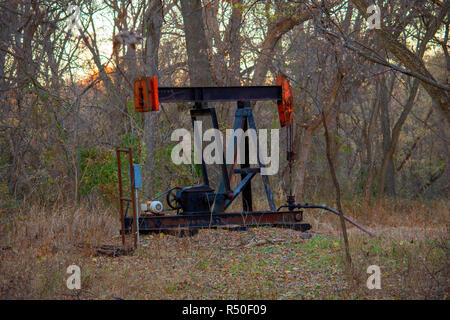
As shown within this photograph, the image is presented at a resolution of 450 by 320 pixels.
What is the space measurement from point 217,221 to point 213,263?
2579 mm

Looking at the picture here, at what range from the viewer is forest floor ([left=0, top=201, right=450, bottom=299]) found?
6672mm

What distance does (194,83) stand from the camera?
1548 cm

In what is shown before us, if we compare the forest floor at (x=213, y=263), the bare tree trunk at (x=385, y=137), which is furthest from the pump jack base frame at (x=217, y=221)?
the bare tree trunk at (x=385, y=137)

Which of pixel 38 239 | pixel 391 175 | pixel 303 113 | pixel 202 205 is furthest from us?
pixel 391 175

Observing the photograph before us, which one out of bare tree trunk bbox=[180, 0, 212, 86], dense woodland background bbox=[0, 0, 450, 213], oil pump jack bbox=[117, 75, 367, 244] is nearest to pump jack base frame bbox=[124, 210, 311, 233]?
oil pump jack bbox=[117, 75, 367, 244]

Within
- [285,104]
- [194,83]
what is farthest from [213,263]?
[194,83]

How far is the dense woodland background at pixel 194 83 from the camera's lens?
1140cm

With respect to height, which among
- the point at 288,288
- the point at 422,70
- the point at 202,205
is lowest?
the point at 288,288

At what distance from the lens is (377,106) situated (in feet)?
64.2

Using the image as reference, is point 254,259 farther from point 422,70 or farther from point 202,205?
point 422,70

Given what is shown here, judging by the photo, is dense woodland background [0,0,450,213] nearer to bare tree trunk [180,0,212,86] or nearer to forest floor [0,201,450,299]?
bare tree trunk [180,0,212,86]

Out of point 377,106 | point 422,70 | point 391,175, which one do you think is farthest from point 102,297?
point 391,175

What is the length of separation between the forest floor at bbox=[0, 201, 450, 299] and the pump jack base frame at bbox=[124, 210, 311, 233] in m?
0.27

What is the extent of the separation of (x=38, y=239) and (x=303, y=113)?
37.8 feet
